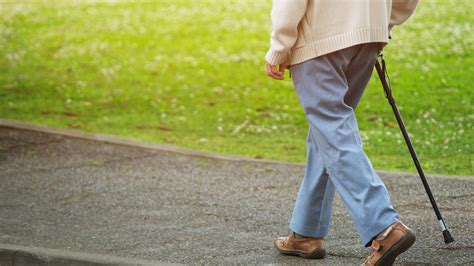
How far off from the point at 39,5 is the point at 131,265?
1706 cm

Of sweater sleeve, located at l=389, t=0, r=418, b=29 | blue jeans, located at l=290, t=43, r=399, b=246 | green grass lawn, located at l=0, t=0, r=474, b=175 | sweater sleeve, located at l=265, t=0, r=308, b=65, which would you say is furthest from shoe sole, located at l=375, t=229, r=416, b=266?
green grass lawn, located at l=0, t=0, r=474, b=175

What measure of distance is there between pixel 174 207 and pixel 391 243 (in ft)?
7.94

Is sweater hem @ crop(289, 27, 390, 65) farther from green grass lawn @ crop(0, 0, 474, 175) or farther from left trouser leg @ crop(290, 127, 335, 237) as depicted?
green grass lawn @ crop(0, 0, 474, 175)

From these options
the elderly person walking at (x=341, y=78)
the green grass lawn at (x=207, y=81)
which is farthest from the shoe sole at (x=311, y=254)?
the green grass lawn at (x=207, y=81)

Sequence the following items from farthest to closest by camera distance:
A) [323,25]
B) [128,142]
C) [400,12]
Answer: [128,142] → [400,12] → [323,25]

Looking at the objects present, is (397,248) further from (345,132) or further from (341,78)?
(341,78)

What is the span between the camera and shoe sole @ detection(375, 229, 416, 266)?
4.78 m

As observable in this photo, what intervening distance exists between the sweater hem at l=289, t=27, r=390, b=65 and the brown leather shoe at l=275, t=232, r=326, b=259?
1069 millimetres

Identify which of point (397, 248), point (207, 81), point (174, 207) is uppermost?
point (397, 248)

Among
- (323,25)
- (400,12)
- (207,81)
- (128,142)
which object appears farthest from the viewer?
(207,81)

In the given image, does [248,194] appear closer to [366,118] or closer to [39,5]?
[366,118]

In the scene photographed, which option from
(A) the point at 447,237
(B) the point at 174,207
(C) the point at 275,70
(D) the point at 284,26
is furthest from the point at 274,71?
(B) the point at 174,207

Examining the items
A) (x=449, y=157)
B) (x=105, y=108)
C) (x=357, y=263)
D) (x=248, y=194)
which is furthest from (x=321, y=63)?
(x=105, y=108)

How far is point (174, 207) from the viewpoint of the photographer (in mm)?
6926
